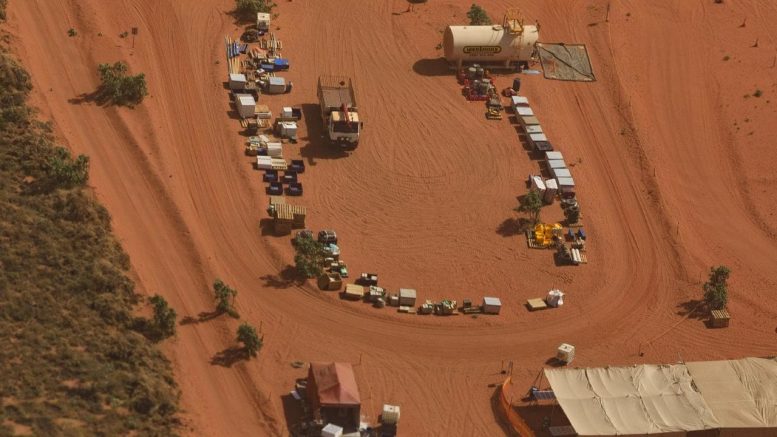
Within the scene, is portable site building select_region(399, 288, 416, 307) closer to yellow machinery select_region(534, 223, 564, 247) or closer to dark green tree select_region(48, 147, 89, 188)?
yellow machinery select_region(534, 223, 564, 247)

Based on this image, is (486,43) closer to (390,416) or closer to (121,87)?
(121,87)

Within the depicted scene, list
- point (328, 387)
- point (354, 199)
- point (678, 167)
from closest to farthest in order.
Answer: point (328, 387) → point (354, 199) → point (678, 167)

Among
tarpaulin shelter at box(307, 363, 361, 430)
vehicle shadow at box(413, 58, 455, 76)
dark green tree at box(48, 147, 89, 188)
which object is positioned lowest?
tarpaulin shelter at box(307, 363, 361, 430)

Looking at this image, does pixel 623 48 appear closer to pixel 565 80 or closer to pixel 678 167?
pixel 565 80

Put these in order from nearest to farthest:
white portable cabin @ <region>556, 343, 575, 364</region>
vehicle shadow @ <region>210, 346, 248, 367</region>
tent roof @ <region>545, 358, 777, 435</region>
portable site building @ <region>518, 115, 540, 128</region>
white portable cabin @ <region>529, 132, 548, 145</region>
→ 1. tent roof @ <region>545, 358, 777, 435</region>
2. vehicle shadow @ <region>210, 346, 248, 367</region>
3. white portable cabin @ <region>556, 343, 575, 364</region>
4. white portable cabin @ <region>529, 132, 548, 145</region>
5. portable site building @ <region>518, 115, 540, 128</region>

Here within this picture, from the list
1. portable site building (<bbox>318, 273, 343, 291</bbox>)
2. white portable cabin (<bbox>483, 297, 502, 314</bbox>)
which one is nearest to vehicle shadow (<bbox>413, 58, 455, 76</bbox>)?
white portable cabin (<bbox>483, 297, 502, 314</bbox>)

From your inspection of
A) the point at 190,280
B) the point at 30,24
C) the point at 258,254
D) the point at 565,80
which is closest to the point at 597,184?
the point at 565,80
